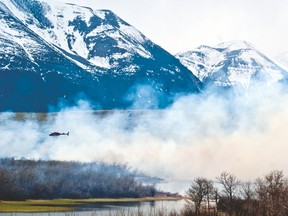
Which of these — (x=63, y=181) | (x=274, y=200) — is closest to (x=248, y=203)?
(x=274, y=200)

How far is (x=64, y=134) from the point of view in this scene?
638 feet

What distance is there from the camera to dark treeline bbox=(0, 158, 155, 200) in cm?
16531

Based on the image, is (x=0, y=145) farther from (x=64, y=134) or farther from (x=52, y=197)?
(x=52, y=197)

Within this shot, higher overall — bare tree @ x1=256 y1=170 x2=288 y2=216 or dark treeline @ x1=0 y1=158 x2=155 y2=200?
dark treeline @ x1=0 y1=158 x2=155 y2=200

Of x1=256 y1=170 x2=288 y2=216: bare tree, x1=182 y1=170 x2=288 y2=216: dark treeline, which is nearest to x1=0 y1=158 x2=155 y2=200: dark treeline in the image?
x1=182 y1=170 x2=288 y2=216: dark treeline

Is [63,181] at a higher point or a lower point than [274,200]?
higher

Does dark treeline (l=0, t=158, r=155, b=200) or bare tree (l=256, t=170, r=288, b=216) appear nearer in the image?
bare tree (l=256, t=170, r=288, b=216)

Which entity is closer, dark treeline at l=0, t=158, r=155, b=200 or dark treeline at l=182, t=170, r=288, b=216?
dark treeline at l=182, t=170, r=288, b=216

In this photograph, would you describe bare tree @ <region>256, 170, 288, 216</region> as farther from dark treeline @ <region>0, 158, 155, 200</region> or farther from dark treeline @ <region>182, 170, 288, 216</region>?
dark treeline @ <region>0, 158, 155, 200</region>

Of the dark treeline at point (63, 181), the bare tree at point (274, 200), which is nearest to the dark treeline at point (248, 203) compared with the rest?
the bare tree at point (274, 200)

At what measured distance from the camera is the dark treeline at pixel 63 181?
165312mm

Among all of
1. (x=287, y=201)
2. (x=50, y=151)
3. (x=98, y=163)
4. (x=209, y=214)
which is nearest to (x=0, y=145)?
(x=50, y=151)

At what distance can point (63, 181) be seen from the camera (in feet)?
593

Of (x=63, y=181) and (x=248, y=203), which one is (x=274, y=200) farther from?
(x=63, y=181)
